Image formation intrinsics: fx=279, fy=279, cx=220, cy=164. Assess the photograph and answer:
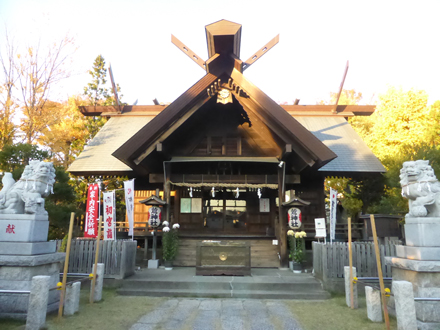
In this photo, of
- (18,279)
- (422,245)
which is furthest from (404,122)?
(18,279)

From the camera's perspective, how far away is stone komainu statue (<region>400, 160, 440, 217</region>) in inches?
212

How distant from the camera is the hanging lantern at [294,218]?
1024cm

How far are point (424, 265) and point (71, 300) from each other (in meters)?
6.82

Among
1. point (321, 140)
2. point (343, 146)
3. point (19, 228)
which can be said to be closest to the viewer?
point (19, 228)

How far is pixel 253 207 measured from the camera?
45.5 ft

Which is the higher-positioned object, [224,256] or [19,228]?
[19,228]

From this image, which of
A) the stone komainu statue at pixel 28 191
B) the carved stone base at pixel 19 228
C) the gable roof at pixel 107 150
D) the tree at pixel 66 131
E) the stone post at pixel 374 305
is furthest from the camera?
the tree at pixel 66 131

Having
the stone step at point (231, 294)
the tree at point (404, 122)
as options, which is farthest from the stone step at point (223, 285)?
the tree at point (404, 122)

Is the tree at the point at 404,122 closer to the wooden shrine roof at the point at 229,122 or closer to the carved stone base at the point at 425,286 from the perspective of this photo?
the wooden shrine roof at the point at 229,122

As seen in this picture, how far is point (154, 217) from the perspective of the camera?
35.3 ft

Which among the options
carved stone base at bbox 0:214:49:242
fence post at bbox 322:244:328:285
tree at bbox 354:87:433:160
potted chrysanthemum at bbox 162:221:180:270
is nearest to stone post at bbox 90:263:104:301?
carved stone base at bbox 0:214:49:242

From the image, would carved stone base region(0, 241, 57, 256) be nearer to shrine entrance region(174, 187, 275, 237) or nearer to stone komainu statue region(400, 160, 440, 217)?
stone komainu statue region(400, 160, 440, 217)

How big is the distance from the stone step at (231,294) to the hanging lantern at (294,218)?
9.80 feet

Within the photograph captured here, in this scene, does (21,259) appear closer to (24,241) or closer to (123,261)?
(24,241)
